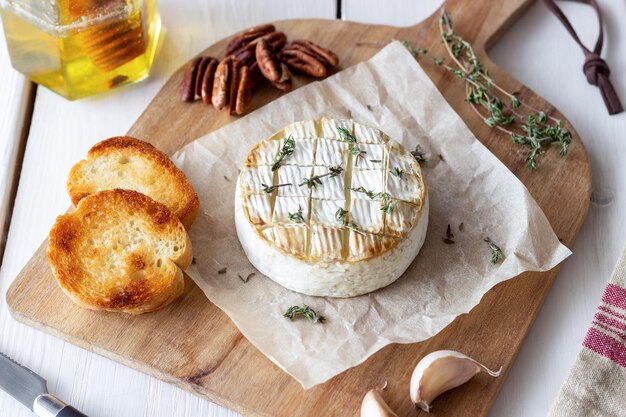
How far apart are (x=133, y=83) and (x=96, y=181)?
767 millimetres

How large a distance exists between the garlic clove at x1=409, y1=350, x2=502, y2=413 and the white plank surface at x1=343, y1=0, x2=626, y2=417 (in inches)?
9.1

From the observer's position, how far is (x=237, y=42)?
3.98 metres

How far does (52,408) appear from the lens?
2.95m

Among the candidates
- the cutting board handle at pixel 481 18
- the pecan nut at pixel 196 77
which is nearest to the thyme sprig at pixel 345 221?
the pecan nut at pixel 196 77

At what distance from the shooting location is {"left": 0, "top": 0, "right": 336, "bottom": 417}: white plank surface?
3.14m

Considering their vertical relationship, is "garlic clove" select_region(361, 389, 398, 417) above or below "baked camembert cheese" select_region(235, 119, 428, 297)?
below

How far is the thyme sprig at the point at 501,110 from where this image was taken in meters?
3.68

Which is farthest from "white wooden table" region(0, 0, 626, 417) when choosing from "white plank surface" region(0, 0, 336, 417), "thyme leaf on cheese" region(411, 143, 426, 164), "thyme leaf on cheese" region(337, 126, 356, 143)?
"thyme leaf on cheese" region(337, 126, 356, 143)

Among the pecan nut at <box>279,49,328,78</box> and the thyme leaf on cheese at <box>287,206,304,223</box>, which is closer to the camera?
the thyme leaf on cheese at <box>287,206,304,223</box>

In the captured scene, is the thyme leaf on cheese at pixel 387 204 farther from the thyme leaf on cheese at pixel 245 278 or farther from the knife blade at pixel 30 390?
the knife blade at pixel 30 390

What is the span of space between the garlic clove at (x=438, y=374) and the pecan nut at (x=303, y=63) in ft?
4.71

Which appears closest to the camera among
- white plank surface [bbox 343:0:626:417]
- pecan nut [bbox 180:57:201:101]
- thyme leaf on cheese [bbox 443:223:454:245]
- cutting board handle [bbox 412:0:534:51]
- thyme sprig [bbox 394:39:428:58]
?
white plank surface [bbox 343:0:626:417]

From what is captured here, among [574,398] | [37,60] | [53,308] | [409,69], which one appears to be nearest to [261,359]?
[53,308]

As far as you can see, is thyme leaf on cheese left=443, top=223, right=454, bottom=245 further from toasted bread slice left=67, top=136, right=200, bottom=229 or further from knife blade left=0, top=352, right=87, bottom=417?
knife blade left=0, top=352, right=87, bottom=417
